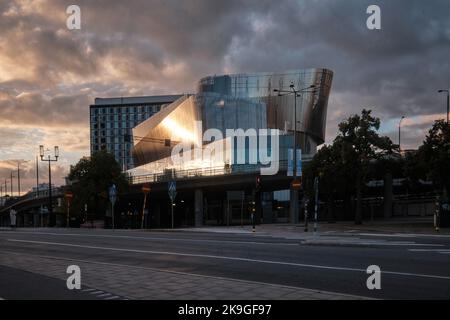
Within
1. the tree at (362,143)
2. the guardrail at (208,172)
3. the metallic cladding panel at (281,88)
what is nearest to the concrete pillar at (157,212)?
the guardrail at (208,172)

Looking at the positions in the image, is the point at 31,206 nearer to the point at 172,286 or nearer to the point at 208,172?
the point at 208,172

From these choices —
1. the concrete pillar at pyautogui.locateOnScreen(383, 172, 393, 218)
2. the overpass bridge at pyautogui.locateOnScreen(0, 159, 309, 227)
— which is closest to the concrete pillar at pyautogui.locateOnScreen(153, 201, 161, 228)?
the overpass bridge at pyautogui.locateOnScreen(0, 159, 309, 227)

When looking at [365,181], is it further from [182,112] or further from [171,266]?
[182,112]

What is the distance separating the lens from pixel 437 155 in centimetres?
3875

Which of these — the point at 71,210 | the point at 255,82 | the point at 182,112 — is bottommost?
the point at 71,210

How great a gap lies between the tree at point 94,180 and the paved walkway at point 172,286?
59764 mm

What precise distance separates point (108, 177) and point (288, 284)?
216 feet

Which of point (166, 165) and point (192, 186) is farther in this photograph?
point (166, 165)

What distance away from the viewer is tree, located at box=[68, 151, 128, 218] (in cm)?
7244

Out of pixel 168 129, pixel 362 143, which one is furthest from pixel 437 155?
pixel 168 129

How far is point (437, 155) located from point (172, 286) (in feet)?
107

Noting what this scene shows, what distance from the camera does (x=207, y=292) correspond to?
970 centimetres

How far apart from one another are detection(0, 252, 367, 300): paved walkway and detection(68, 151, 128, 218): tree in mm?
59764

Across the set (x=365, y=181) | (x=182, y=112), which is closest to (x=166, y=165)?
(x=182, y=112)
